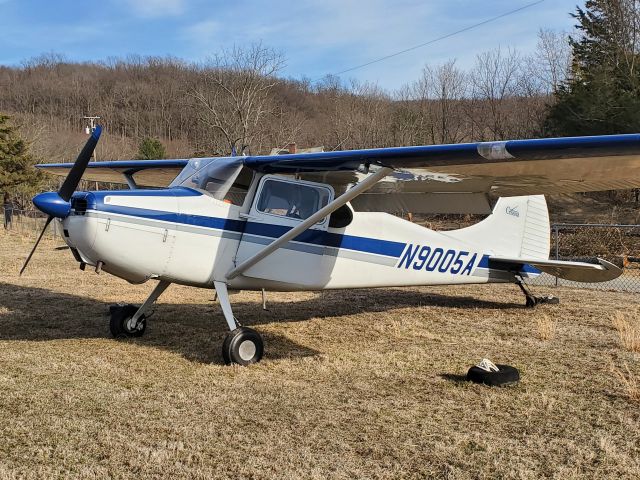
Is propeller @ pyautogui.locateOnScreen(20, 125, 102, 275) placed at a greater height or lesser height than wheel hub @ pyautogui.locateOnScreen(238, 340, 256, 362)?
greater

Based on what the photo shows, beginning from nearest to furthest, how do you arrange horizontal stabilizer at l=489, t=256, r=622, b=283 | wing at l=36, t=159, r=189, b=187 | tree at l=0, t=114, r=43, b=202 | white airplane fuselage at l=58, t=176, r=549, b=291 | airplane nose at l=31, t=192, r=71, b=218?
airplane nose at l=31, t=192, r=71, b=218 → white airplane fuselage at l=58, t=176, r=549, b=291 → horizontal stabilizer at l=489, t=256, r=622, b=283 → wing at l=36, t=159, r=189, b=187 → tree at l=0, t=114, r=43, b=202

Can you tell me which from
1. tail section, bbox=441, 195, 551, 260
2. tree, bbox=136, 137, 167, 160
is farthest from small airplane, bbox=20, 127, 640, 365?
tree, bbox=136, 137, 167, 160

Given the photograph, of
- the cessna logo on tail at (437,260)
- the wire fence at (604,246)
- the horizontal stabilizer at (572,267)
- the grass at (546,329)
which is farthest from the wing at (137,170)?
the wire fence at (604,246)

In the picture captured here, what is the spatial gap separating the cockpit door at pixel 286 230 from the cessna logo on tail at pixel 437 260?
1364 millimetres

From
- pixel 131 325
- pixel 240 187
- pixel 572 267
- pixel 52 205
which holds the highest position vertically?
pixel 240 187

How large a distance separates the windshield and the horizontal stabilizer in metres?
4.56

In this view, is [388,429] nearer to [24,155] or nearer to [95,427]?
[95,427]

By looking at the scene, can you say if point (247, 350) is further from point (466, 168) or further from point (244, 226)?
point (466, 168)

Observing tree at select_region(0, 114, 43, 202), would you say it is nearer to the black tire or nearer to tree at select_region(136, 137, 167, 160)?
tree at select_region(136, 137, 167, 160)

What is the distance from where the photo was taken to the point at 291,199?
674 centimetres

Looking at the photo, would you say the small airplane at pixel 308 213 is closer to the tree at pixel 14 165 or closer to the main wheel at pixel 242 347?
the main wheel at pixel 242 347

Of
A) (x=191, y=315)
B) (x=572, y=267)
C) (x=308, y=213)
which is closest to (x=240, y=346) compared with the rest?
(x=308, y=213)

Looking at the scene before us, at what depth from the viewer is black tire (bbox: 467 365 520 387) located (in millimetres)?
5133

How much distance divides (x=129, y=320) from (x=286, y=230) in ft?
7.95
